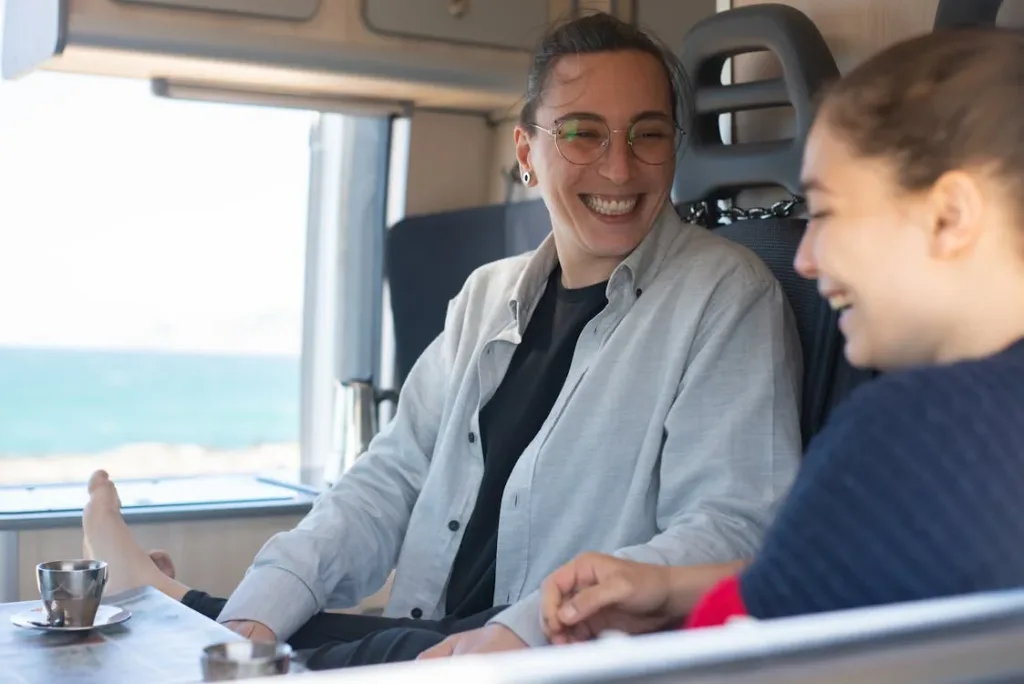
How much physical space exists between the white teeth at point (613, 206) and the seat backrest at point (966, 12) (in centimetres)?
46

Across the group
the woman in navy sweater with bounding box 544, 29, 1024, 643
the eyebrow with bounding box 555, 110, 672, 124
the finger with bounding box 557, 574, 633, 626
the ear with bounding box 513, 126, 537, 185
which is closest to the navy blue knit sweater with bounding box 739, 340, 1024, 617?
the woman in navy sweater with bounding box 544, 29, 1024, 643

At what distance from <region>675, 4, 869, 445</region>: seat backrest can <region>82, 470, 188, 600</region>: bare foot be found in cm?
83

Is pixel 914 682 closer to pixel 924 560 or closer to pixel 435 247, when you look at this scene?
pixel 924 560

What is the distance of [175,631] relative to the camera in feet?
3.41

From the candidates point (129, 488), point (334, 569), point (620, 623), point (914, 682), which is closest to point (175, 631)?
point (620, 623)

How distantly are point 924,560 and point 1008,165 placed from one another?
0.90 ft

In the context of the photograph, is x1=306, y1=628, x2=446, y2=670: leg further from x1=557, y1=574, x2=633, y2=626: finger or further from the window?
the window

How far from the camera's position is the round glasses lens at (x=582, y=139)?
5.13ft

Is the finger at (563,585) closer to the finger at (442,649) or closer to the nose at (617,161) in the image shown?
the finger at (442,649)

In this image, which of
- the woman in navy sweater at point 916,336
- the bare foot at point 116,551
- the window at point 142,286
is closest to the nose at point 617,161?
the woman in navy sweater at point 916,336

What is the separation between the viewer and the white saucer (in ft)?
3.43

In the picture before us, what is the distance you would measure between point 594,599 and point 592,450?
35cm

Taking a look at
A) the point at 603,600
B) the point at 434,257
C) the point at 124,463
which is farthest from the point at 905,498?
the point at 124,463

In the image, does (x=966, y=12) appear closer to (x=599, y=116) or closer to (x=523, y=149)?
(x=599, y=116)
